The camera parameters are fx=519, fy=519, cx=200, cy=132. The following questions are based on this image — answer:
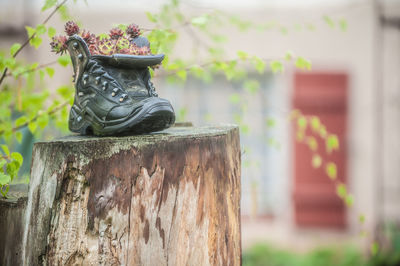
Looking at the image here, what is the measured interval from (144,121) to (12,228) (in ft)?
1.95

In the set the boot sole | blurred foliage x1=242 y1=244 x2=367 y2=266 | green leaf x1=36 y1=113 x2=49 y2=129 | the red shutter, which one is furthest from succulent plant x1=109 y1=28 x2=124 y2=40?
the red shutter

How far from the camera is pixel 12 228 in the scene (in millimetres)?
1670

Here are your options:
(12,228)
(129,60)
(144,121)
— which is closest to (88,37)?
(129,60)

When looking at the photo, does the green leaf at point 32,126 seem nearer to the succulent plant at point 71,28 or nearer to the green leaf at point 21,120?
the green leaf at point 21,120

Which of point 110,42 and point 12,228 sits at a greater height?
point 110,42

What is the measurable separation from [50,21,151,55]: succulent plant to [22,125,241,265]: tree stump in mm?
278

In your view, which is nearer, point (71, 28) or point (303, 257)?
point (71, 28)

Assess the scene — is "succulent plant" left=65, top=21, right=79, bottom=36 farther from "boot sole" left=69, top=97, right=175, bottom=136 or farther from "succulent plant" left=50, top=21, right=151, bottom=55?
"boot sole" left=69, top=97, right=175, bottom=136

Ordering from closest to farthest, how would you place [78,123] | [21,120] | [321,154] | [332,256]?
[78,123] → [21,120] → [332,256] → [321,154]

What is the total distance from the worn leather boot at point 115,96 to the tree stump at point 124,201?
55mm

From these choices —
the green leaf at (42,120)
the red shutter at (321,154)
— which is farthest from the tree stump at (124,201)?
the red shutter at (321,154)

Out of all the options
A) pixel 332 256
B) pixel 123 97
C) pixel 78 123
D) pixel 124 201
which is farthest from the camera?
pixel 332 256

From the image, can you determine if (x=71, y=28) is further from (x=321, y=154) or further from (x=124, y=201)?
(x=321, y=154)

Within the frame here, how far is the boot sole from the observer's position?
146 centimetres
